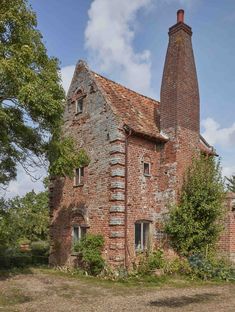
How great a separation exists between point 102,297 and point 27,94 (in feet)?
23.8

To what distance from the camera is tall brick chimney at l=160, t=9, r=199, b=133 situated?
60.1ft

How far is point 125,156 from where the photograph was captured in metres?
16.7

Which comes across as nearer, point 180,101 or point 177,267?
point 177,267

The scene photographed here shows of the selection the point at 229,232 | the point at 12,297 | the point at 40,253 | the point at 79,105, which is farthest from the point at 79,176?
the point at 12,297

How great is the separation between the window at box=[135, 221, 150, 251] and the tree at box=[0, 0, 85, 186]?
4.58m

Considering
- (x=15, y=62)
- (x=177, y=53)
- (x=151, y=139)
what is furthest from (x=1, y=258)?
(x=177, y=53)

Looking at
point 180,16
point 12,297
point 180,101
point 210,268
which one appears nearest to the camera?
point 12,297

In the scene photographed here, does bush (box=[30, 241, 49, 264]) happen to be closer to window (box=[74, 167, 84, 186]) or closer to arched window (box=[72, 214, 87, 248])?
arched window (box=[72, 214, 87, 248])

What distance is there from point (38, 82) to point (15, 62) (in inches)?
40.6

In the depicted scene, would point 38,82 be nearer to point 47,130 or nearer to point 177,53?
point 47,130

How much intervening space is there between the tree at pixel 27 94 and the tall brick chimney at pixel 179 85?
595cm

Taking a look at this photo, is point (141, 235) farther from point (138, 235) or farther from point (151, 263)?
point (151, 263)

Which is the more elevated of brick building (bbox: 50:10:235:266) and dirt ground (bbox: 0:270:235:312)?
brick building (bbox: 50:10:235:266)

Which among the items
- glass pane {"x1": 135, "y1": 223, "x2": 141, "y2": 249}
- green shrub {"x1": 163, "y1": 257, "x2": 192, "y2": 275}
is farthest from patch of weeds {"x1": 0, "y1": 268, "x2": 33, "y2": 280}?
green shrub {"x1": 163, "y1": 257, "x2": 192, "y2": 275}
